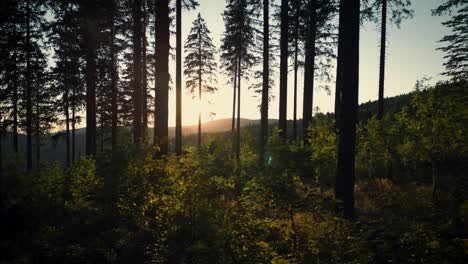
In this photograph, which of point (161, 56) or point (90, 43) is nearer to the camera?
point (161, 56)

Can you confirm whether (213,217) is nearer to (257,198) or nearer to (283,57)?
(257,198)

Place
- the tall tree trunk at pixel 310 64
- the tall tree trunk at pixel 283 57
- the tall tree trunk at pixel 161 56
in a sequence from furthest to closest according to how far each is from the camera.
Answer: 1. the tall tree trunk at pixel 310 64
2. the tall tree trunk at pixel 283 57
3. the tall tree trunk at pixel 161 56

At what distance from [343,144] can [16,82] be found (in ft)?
77.7

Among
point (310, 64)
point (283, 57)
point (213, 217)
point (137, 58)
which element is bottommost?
point (213, 217)

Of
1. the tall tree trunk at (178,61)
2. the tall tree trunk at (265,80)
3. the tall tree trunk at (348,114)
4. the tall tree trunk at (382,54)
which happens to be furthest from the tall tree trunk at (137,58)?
the tall tree trunk at (382,54)

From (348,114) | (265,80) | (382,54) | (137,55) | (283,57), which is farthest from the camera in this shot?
(382,54)

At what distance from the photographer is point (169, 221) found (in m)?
6.11

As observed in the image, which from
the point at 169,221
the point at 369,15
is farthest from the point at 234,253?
the point at 369,15

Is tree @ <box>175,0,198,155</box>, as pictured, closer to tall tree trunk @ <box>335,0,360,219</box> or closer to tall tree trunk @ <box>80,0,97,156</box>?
tall tree trunk @ <box>80,0,97,156</box>

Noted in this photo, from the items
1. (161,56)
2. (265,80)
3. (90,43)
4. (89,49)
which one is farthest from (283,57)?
(89,49)

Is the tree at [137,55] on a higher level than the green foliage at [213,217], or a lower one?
higher

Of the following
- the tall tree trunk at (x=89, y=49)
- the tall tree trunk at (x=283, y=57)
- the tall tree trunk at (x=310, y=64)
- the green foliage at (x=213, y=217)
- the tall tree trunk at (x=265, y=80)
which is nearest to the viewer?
the green foliage at (x=213, y=217)

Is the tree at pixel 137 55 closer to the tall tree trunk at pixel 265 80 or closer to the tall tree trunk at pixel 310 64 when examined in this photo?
the tall tree trunk at pixel 265 80

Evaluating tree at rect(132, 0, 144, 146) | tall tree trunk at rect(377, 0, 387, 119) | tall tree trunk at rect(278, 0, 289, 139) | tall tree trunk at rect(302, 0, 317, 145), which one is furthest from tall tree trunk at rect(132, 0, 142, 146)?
tall tree trunk at rect(377, 0, 387, 119)
